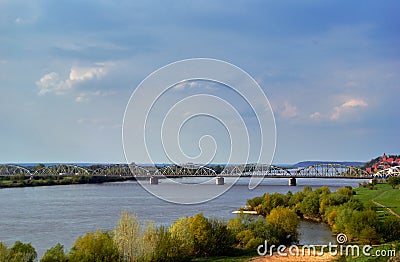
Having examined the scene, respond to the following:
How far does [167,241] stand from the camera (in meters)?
11.9

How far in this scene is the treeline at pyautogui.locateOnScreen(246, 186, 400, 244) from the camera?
1479 centimetres

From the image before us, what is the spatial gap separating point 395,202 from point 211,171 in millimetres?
33919

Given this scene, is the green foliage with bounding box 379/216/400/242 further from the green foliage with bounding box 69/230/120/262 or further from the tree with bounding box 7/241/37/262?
the tree with bounding box 7/241/37/262

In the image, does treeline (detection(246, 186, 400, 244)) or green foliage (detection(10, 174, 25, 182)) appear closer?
treeline (detection(246, 186, 400, 244))

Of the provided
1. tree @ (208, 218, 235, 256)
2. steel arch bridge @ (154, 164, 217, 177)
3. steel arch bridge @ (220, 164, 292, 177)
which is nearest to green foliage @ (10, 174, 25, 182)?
steel arch bridge @ (154, 164, 217, 177)

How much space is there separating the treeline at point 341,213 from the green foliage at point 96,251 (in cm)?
789

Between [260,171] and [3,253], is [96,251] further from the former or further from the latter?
[260,171]

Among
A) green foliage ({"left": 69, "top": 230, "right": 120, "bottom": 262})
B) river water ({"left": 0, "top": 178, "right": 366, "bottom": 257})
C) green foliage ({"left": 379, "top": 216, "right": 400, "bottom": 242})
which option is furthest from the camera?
river water ({"left": 0, "top": 178, "right": 366, "bottom": 257})

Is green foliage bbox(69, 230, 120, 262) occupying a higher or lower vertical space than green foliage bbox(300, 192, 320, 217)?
lower

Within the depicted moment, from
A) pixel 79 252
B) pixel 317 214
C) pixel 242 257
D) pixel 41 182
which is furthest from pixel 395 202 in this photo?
pixel 41 182

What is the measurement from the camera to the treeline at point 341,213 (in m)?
14.8

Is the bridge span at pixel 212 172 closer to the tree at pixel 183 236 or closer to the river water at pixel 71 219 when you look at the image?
the river water at pixel 71 219

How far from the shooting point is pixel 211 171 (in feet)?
194

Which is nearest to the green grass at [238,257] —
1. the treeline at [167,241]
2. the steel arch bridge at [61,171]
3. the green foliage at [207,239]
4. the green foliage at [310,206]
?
the treeline at [167,241]
